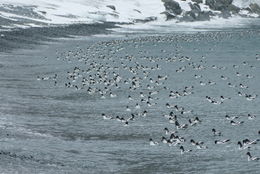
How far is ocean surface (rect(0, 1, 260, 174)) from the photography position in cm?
3469

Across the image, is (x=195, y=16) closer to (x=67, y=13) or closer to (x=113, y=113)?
(x=67, y=13)

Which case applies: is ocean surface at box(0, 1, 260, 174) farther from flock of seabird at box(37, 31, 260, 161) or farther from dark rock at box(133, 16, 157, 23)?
dark rock at box(133, 16, 157, 23)

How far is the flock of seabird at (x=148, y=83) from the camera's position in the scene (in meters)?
41.8

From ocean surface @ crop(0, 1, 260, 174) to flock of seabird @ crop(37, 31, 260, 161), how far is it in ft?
0.36

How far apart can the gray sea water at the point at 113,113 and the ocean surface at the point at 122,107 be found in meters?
0.07

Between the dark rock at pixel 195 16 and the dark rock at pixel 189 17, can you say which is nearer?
the dark rock at pixel 189 17

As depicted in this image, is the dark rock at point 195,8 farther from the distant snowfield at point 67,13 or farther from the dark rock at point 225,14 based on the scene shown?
the dark rock at point 225,14

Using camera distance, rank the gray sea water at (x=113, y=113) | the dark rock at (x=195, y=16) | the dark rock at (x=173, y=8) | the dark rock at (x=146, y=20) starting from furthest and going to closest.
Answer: the dark rock at (x=173, y=8)
the dark rock at (x=195, y=16)
the dark rock at (x=146, y=20)
the gray sea water at (x=113, y=113)

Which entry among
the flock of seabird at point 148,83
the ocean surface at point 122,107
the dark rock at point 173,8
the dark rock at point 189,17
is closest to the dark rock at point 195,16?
the dark rock at point 189,17

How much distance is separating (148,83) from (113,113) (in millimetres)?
16855

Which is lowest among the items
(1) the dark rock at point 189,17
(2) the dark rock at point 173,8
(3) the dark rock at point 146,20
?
(3) the dark rock at point 146,20

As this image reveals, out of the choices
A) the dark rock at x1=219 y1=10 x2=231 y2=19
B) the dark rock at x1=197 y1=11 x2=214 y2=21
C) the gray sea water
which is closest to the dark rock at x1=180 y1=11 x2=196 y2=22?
the dark rock at x1=197 y1=11 x2=214 y2=21

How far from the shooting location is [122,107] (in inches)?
2021

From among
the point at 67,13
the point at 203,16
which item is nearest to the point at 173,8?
the point at 203,16
